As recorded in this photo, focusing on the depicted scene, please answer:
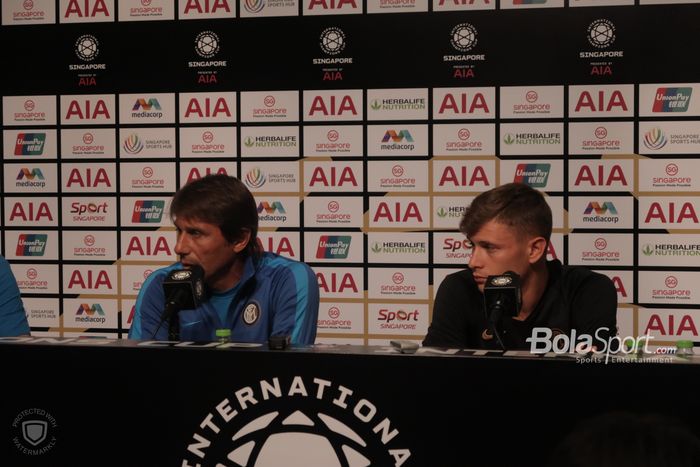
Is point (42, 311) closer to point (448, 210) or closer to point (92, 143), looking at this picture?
point (92, 143)

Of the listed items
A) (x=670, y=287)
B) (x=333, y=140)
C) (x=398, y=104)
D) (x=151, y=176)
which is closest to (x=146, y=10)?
(x=151, y=176)

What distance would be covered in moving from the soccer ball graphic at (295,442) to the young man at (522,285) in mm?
797

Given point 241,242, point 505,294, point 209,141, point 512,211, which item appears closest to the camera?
point 505,294

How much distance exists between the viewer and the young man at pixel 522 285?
237 centimetres

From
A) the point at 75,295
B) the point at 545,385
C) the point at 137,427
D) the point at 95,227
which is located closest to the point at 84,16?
the point at 95,227

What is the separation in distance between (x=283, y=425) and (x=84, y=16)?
12.2ft

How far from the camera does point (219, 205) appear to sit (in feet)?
8.58

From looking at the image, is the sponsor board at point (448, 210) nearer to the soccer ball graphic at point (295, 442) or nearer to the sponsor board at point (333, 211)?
the sponsor board at point (333, 211)

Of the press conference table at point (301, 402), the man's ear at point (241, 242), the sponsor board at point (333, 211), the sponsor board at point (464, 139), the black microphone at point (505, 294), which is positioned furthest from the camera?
the sponsor board at point (333, 211)

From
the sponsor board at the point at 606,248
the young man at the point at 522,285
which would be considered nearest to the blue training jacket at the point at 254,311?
the young man at the point at 522,285

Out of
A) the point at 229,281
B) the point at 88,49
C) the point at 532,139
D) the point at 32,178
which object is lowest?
the point at 229,281

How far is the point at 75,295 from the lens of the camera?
469cm

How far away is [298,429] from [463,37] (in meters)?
3.17

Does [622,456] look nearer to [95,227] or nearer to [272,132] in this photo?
[272,132]
